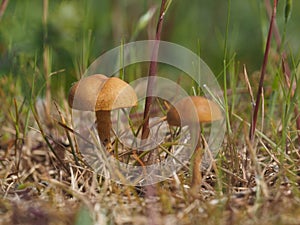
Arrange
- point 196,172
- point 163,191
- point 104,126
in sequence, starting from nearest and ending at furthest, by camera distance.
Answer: point 163,191, point 196,172, point 104,126

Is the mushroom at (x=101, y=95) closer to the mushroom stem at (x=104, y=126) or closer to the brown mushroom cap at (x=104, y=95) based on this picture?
the brown mushroom cap at (x=104, y=95)

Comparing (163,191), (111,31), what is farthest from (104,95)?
(111,31)

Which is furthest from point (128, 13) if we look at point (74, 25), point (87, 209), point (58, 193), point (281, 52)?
point (87, 209)

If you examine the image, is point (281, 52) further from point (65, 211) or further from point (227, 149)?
point (65, 211)

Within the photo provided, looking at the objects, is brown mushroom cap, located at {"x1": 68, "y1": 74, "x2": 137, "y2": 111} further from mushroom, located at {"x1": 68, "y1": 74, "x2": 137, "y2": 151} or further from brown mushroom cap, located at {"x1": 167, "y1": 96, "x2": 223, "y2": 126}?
brown mushroom cap, located at {"x1": 167, "y1": 96, "x2": 223, "y2": 126}

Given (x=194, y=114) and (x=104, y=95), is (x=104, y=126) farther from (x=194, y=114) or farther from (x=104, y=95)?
(x=194, y=114)

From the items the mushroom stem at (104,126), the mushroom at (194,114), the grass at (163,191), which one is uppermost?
the mushroom at (194,114)

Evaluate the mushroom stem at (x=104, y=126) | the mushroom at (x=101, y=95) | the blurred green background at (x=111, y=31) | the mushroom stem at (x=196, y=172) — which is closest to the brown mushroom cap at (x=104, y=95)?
the mushroom at (x=101, y=95)
